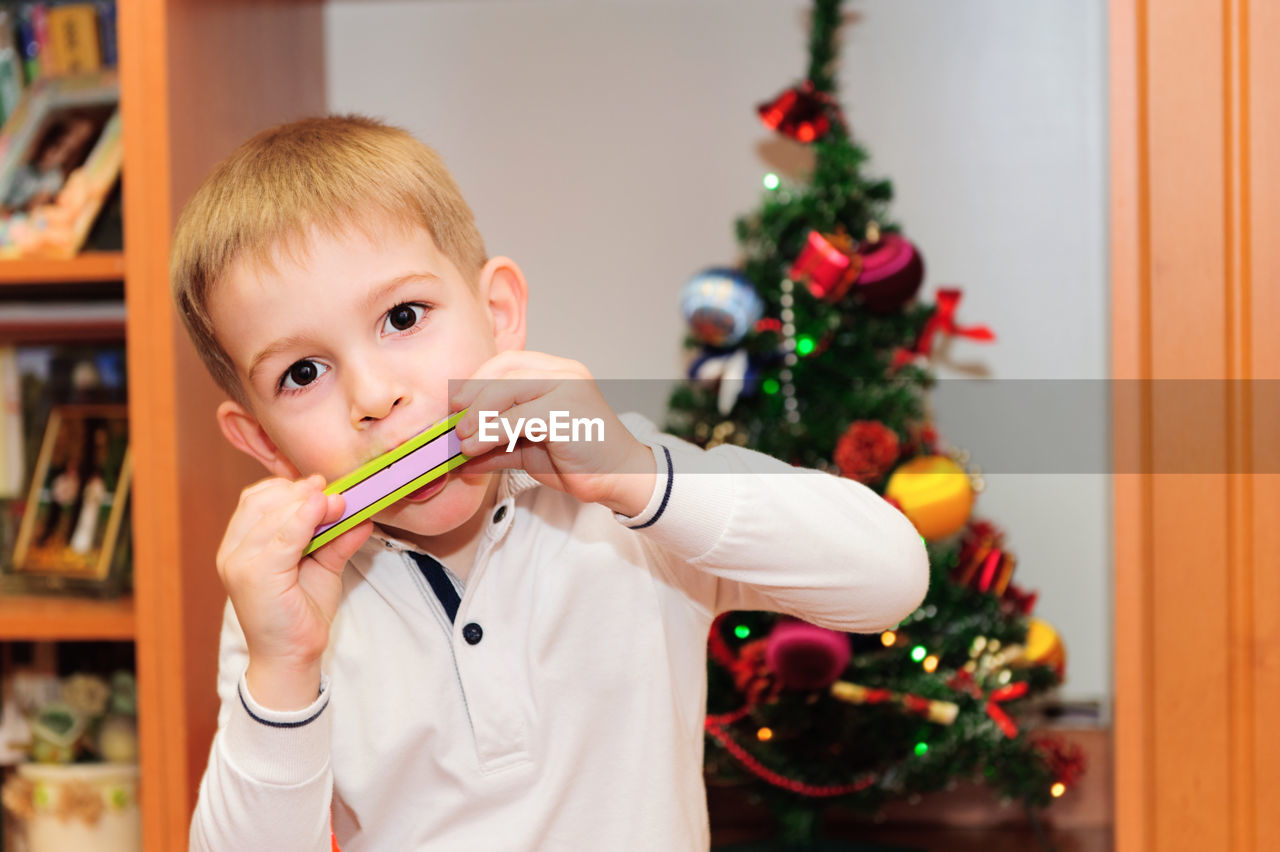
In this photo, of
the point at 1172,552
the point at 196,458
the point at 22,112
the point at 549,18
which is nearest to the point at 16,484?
the point at 196,458

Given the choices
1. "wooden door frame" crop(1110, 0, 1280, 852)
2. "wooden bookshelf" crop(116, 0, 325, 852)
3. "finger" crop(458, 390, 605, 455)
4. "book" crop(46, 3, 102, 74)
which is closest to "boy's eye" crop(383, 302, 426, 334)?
"finger" crop(458, 390, 605, 455)

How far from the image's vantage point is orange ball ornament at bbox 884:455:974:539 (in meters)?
1.05

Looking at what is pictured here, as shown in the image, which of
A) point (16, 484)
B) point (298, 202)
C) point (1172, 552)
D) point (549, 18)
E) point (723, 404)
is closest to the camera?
point (298, 202)

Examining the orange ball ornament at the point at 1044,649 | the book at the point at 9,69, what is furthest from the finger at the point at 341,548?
the book at the point at 9,69

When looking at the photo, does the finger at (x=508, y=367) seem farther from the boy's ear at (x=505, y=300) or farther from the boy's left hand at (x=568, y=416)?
the boy's ear at (x=505, y=300)

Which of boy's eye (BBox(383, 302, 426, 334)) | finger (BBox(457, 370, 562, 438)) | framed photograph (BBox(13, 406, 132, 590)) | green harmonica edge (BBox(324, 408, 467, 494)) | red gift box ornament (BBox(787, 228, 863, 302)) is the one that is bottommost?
framed photograph (BBox(13, 406, 132, 590))

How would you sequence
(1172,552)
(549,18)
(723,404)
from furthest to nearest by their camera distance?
(549,18) → (723,404) → (1172,552)

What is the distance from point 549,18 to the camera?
140cm

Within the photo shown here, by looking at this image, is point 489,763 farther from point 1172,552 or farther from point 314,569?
point 1172,552

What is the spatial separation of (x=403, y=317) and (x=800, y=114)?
673 millimetres

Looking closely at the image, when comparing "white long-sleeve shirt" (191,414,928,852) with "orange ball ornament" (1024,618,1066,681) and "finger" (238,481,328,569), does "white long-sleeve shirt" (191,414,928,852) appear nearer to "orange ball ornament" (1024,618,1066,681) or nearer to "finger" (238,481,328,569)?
"finger" (238,481,328,569)

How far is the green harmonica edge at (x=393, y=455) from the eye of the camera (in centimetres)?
59

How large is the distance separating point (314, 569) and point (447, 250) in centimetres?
23

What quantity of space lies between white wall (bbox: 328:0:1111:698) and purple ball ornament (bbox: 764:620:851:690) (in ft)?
1.49
